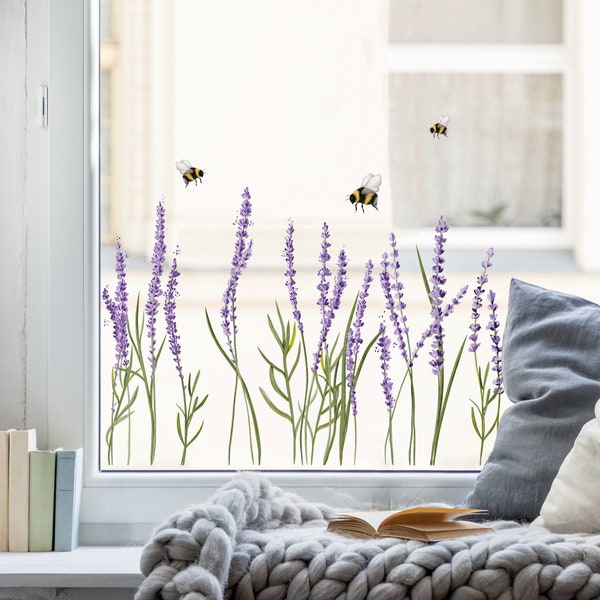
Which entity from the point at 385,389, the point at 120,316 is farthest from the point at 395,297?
the point at 120,316

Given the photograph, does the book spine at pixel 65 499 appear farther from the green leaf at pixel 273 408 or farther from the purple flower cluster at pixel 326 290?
the purple flower cluster at pixel 326 290

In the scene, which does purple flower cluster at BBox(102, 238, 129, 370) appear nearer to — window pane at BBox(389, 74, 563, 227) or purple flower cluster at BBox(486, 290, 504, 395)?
window pane at BBox(389, 74, 563, 227)

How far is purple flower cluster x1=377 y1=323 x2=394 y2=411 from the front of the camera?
1.97m

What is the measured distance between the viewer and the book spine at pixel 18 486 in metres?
1.79

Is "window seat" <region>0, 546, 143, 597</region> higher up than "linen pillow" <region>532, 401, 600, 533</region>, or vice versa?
"linen pillow" <region>532, 401, 600, 533</region>

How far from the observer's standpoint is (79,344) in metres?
1.94

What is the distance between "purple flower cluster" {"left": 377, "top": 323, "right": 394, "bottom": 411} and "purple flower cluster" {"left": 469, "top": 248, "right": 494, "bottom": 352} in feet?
0.61

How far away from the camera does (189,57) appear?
6.56ft

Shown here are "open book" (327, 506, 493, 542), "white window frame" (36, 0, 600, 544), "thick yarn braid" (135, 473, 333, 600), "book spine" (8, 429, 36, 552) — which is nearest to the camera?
"thick yarn braid" (135, 473, 333, 600)

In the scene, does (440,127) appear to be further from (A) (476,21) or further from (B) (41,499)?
(B) (41,499)

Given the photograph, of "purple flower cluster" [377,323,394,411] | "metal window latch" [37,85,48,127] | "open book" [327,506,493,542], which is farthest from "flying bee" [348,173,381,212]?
"open book" [327,506,493,542]

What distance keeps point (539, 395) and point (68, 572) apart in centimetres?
93

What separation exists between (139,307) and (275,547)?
82 cm

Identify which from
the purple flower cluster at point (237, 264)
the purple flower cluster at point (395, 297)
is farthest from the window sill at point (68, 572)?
the purple flower cluster at point (395, 297)
